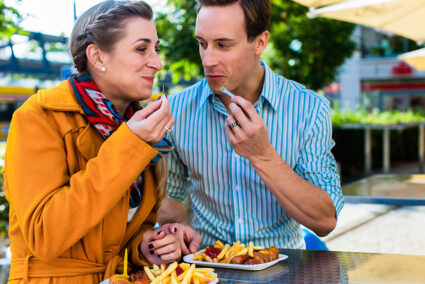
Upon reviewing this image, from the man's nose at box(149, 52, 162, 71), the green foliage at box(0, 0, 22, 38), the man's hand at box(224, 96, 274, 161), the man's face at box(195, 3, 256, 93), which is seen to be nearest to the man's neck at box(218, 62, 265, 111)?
the man's face at box(195, 3, 256, 93)

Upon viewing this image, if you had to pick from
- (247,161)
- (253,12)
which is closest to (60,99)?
(247,161)

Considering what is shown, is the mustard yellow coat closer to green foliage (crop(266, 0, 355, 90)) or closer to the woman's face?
the woman's face

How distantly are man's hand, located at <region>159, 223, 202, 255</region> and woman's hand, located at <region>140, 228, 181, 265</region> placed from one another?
4cm

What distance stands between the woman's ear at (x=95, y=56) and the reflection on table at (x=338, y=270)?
945mm

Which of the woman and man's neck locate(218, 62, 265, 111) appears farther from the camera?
man's neck locate(218, 62, 265, 111)

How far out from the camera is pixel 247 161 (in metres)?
2.55

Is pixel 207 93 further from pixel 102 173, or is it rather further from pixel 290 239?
pixel 102 173

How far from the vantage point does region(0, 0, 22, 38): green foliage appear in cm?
491

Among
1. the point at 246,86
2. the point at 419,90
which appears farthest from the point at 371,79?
the point at 246,86

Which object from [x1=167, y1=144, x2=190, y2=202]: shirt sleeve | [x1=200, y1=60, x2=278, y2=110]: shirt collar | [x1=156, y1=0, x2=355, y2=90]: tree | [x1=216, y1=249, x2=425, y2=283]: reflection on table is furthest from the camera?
[x1=156, y1=0, x2=355, y2=90]: tree

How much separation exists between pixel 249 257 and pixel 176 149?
0.97 meters

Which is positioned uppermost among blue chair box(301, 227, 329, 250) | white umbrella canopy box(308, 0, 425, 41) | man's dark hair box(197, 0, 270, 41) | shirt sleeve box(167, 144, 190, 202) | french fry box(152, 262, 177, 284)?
white umbrella canopy box(308, 0, 425, 41)

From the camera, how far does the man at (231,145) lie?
2463 mm

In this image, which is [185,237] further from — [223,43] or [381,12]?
[381,12]
